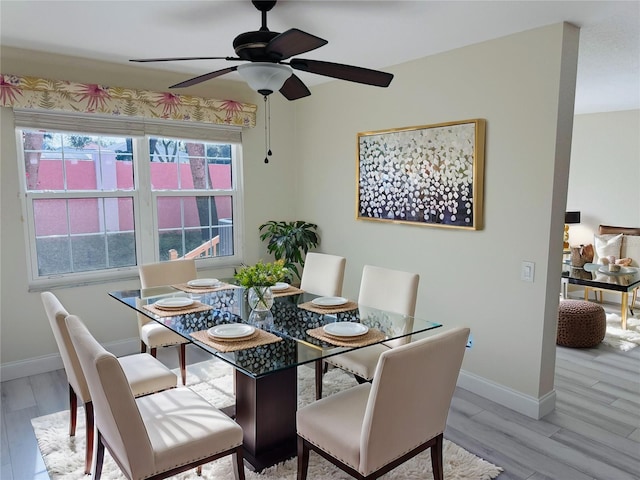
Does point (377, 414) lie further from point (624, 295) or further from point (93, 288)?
point (624, 295)

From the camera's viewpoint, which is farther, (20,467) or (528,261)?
(528,261)

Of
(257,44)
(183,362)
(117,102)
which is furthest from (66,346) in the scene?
(117,102)

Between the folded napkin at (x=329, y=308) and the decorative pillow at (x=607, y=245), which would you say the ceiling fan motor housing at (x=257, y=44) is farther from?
the decorative pillow at (x=607, y=245)

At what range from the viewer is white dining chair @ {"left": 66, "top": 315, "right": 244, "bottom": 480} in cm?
166

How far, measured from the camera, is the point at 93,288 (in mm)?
3855

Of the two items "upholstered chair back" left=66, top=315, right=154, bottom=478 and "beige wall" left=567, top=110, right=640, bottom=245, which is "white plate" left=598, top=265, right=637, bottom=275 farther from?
"upholstered chair back" left=66, top=315, right=154, bottom=478

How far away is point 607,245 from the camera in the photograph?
5762 millimetres

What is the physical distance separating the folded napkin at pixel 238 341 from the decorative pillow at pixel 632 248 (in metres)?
5.22

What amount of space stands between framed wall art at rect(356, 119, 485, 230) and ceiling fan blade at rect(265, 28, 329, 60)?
A: 165cm

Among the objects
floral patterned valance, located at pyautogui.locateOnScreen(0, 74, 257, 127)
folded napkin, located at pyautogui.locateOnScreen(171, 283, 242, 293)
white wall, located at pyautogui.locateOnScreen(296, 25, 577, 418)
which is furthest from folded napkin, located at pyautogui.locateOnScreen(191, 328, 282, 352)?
floral patterned valance, located at pyautogui.locateOnScreen(0, 74, 257, 127)

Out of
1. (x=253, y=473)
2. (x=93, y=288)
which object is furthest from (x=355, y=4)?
(x=93, y=288)

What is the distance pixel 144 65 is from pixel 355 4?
213 cm

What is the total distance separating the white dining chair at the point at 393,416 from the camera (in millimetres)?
1722

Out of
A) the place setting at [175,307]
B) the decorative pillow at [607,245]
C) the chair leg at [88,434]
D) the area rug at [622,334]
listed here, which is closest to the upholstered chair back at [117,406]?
the chair leg at [88,434]
